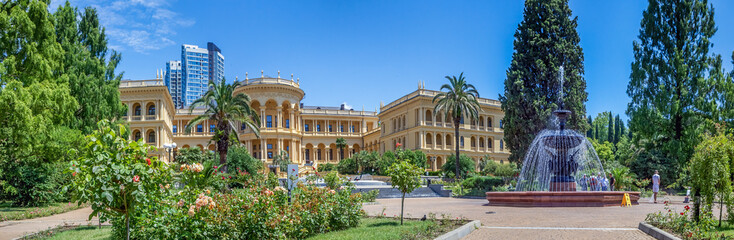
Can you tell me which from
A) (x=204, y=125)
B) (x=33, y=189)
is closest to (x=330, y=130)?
(x=204, y=125)

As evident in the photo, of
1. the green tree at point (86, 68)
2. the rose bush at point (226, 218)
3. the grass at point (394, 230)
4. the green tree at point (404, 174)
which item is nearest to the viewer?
the rose bush at point (226, 218)

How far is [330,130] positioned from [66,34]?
5311 centimetres

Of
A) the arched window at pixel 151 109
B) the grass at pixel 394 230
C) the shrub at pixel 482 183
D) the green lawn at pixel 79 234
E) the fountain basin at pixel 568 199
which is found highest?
the arched window at pixel 151 109

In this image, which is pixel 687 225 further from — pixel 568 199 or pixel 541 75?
pixel 541 75

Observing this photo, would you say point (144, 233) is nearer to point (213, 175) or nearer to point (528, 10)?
point (213, 175)

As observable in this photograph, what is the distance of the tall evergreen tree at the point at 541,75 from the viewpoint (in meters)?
30.8

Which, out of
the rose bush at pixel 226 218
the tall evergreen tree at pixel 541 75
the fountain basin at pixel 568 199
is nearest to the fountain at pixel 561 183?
the fountain basin at pixel 568 199

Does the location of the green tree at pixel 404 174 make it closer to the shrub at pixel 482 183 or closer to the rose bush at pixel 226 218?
the rose bush at pixel 226 218

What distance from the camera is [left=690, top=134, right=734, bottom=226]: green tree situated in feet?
32.4

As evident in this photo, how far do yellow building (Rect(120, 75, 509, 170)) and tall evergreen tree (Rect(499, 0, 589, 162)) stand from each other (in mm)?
27552

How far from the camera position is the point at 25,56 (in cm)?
1781

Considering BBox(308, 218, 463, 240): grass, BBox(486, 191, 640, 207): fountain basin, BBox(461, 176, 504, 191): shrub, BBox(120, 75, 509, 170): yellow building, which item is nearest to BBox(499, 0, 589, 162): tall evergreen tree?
BBox(461, 176, 504, 191): shrub

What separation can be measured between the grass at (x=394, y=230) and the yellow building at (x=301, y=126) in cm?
4734

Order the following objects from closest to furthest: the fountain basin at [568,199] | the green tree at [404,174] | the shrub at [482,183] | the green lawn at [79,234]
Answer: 1. the green lawn at [79,234]
2. the green tree at [404,174]
3. the fountain basin at [568,199]
4. the shrub at [482,183]
